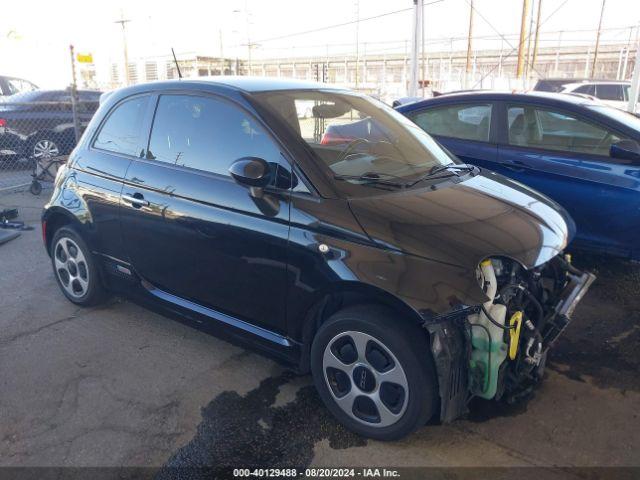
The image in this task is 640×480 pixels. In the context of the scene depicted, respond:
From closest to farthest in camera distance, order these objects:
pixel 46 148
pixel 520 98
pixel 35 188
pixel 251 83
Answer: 1. pixel 251 83
2. pixel 520 98
3. pixel 35 188
4. pixel 46 148

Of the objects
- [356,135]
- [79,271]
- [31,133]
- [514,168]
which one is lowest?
[79,271]

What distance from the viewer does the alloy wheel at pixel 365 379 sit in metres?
2.60

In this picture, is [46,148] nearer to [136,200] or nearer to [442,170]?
[136,200]

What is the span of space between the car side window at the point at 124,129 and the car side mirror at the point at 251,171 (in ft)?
3.65

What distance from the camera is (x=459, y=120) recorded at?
5.51 metres

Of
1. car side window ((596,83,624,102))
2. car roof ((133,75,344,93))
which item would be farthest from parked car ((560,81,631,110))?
car roof ((133,75,344,93))

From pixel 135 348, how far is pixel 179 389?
0.67 metres

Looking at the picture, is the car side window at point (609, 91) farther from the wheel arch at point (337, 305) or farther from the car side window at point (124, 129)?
the wheel arch at point (337, 305)

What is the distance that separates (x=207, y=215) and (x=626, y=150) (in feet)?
11.4

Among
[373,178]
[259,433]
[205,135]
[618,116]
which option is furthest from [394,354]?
[618,116]

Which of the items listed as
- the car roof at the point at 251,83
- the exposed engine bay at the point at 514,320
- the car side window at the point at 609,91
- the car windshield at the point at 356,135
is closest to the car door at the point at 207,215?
the car roof at the point at 251,83

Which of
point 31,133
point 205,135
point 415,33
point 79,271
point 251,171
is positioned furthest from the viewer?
point 415,33

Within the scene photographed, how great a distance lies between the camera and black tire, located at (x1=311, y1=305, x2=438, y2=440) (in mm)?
2502

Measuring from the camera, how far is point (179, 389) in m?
3.24
